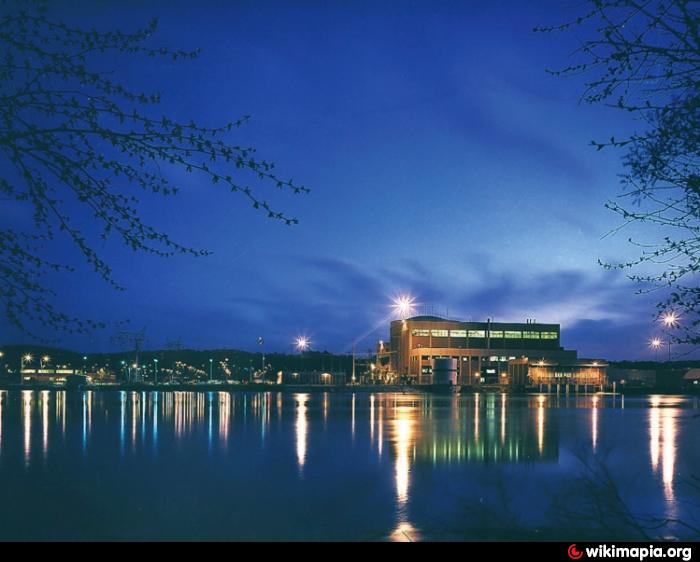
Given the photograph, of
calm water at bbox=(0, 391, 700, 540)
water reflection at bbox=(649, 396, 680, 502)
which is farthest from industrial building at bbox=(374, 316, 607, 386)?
calm water at bbox=(0, 391, 700, 540)

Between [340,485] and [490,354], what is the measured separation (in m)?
168

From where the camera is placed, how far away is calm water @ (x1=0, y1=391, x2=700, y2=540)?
13.0 metres

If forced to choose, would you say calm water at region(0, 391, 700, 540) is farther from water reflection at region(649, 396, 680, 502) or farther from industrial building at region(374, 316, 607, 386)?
industrial building at region(374, 316, 607, 386)

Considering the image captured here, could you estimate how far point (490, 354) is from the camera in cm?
18212

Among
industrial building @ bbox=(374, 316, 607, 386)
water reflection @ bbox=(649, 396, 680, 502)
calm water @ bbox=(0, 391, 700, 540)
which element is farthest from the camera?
industrial building @ bbox=(374, 316, 607, 386)

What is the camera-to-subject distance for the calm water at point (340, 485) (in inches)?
512

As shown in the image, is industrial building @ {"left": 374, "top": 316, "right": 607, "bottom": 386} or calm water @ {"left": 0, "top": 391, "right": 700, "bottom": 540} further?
industrial building @ {"left": 374, "top": 316, "right": 607, "bottom": 386}

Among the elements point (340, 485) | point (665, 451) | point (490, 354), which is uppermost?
point (340, 485)

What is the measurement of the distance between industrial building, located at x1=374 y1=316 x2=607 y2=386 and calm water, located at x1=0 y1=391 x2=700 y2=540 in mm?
143128

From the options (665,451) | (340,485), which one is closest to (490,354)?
(665,451)

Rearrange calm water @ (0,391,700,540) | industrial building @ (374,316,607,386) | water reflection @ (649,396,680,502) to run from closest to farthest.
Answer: calm water @ (0,391,700,540) → water reflection @ (649,396,680,502) → industrial building @ (374,316,607,386)

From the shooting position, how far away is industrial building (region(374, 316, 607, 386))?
583 feet

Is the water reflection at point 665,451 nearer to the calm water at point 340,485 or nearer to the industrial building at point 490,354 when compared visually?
the calm water at point 340,485

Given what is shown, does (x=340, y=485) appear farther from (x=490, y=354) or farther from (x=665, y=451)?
(x=490, y=354)
